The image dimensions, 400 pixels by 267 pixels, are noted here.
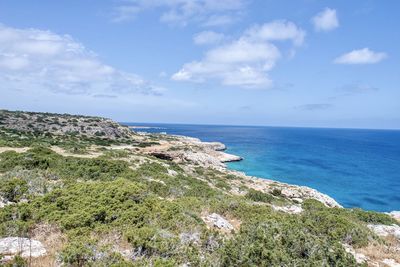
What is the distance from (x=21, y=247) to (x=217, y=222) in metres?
6.35

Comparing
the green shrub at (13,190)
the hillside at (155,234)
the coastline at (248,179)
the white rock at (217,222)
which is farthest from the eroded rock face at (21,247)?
the coastline at (248,179)

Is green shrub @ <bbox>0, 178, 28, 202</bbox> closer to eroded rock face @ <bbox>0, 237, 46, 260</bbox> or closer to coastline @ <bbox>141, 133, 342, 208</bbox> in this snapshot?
eroded rock face @ <bbox>0, 237, 46, 260</bbox>

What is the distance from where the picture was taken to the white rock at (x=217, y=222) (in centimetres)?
1025

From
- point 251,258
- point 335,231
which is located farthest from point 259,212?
point 251,258

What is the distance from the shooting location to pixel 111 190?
10875 mm

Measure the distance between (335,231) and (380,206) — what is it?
120ft

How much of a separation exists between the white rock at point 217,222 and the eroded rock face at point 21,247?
18.5ft

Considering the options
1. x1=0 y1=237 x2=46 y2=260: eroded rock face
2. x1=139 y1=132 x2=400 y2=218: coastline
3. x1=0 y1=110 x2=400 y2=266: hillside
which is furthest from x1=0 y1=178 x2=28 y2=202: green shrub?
x1=139 y1=132 x2=400 y2=218: coastline

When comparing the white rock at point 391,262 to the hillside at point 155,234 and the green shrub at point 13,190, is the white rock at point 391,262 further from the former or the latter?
the green shrub at point 13,190

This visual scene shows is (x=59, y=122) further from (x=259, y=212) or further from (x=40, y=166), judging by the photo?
(x=259, y=212)

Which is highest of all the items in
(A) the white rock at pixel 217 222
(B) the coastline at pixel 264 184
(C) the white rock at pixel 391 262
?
(A) the white rock at pixel 217 222

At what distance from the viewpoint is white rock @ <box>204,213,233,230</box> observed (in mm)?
10250

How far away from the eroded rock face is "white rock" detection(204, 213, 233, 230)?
18.5ft

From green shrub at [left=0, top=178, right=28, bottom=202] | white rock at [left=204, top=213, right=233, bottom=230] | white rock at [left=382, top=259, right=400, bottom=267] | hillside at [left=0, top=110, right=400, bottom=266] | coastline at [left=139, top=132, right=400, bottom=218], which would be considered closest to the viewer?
hillside at [left=0, top=110, right=400, bottom=266]
